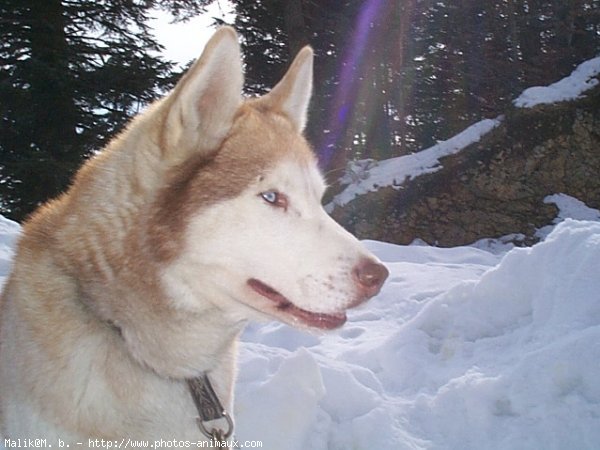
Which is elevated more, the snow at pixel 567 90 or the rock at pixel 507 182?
the snow at pixel 567 90

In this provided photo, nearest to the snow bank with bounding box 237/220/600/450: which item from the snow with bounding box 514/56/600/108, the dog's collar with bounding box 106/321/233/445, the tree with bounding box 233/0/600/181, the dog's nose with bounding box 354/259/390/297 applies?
the dog's nose with bounding box 354/259/390/297

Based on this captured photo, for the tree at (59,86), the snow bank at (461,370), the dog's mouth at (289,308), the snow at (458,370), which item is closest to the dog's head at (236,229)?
the dog's mouth at (289,308)

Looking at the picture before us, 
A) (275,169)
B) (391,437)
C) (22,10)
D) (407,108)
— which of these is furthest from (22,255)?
(407,108)

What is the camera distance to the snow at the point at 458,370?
2.99 metres

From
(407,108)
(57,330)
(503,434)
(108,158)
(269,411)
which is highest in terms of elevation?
(108,158)

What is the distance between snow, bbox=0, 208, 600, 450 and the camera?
2.99 metres

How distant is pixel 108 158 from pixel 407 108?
47.4ft

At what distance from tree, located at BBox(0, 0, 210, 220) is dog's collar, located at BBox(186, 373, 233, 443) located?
26.4 ft

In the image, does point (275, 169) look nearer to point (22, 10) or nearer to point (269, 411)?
point (269, 411)

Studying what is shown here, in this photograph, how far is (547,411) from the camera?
115 inches

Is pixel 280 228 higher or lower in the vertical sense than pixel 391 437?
higher

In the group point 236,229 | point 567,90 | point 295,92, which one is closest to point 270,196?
point 236,229

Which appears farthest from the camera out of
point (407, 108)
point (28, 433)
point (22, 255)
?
point (407, 108)

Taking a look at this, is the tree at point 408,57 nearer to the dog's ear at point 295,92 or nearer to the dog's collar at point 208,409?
the dog's ear at point 295,92
